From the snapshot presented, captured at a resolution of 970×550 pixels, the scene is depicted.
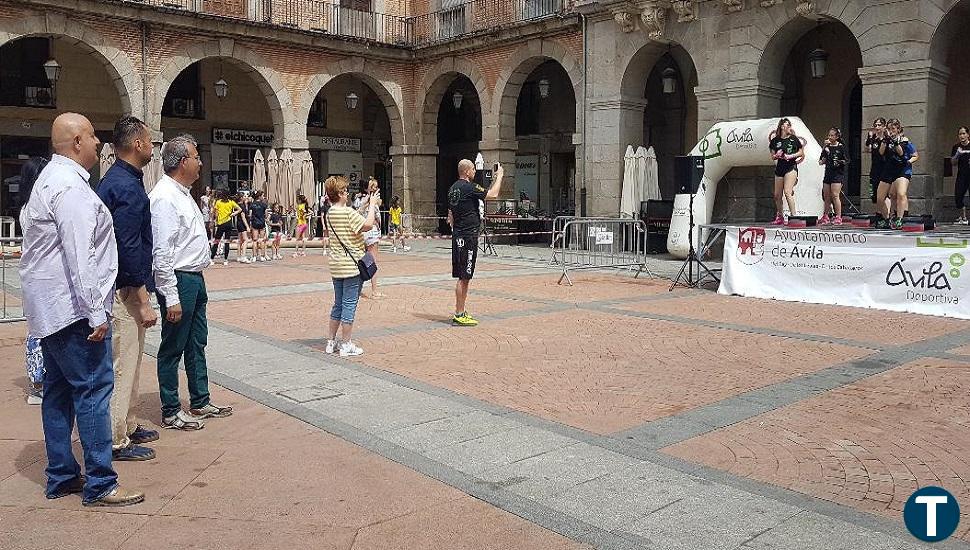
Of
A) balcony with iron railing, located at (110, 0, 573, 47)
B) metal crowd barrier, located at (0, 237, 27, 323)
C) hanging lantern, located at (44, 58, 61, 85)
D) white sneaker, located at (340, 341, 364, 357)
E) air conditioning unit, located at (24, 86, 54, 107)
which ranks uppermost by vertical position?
balcony with iron railing, located at (110, 0, 573, 47)

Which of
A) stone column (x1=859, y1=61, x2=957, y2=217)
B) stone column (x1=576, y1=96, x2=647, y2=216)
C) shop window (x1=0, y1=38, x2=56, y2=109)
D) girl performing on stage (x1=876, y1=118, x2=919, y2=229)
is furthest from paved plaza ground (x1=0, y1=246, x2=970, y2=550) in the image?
shop window (x1=0, y1=38, x2=56, y2=109)

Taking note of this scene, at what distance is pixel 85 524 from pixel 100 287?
108cm

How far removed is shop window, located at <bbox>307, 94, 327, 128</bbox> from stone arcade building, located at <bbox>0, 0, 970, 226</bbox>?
8cm

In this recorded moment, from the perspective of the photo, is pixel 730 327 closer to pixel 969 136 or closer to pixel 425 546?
pixel 425 546

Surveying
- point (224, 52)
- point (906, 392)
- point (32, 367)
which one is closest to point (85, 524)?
point (32, 367)

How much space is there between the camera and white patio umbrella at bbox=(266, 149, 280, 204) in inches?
952

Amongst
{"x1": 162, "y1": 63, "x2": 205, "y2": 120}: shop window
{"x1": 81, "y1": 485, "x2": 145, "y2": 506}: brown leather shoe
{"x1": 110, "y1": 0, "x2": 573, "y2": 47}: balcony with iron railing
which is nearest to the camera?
{"x1": 81, "y1": 485, "x2": 145, "y2": 506}: brown leather shoe

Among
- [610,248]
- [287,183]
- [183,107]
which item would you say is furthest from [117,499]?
[183,107]

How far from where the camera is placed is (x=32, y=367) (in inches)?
243

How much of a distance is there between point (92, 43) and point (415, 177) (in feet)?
34.3

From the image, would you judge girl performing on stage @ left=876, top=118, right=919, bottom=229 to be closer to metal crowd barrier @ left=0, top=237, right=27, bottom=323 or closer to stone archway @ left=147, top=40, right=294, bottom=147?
metal crowd barrier @ left=0, top=237, right=27, bottom=323

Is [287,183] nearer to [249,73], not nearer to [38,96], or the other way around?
[249,73]

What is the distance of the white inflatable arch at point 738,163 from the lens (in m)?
16.2

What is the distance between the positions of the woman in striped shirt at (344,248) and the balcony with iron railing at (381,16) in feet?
55.0
